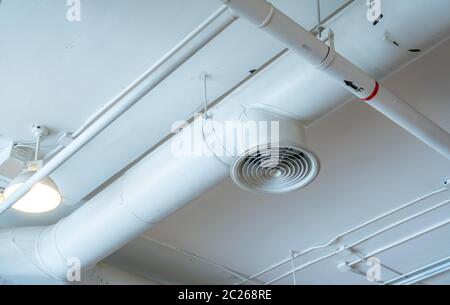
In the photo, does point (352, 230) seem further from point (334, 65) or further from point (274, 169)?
point (334, 65)

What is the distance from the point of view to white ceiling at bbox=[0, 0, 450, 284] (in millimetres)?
1676

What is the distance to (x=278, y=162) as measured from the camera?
1644 millimetres

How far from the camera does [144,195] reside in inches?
76.6

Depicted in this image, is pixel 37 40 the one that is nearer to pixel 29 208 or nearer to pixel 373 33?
pixel 29 208

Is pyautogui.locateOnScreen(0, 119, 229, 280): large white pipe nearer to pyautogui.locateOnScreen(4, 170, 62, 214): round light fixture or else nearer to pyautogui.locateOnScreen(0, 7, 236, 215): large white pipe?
pyautogui.locateOnScreen(4, 170, 62, 214): round light fixture

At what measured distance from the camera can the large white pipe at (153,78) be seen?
152 cm

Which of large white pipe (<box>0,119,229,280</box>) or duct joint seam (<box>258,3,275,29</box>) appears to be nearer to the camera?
duct joint seam (<box>258,3,275,29</box>)

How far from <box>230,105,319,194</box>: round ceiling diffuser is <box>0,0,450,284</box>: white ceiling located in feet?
0.22

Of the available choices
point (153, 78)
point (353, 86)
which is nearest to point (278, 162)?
point (353, 86)

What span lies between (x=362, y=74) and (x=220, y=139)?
0.53 meters

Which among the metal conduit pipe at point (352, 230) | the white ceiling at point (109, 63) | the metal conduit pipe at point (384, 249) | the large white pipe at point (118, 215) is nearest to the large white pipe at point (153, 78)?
the white ceiling at point (109, 63)

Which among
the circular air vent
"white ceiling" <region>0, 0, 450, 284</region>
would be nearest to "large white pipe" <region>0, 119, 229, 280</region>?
the circular air vent

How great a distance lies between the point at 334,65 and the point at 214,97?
0.76 metres

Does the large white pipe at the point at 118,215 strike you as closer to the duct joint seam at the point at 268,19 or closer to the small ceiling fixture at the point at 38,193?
the small ceiling fixture at the point at 38,193
